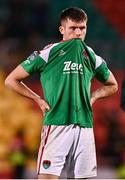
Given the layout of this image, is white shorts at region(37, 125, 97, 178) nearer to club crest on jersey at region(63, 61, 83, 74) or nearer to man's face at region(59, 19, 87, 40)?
club crest on jersey at region(63, 61, 83, 74)

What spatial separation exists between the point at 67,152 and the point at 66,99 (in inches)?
9.8

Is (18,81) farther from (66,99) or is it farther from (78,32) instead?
(78,32)

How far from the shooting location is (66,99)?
9.70 feet

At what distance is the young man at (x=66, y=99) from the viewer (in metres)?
2.95

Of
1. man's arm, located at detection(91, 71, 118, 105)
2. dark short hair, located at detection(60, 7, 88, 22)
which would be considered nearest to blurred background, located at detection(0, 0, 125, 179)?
man's arm, located at detection(91, 71, 118, 105)

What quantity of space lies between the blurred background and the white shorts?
3.33 m

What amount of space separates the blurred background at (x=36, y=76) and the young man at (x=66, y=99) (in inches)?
132

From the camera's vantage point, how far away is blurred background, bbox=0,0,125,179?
6750 mm

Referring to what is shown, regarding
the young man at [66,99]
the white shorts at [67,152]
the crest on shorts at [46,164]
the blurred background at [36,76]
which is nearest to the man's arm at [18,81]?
the young man at [66,99]

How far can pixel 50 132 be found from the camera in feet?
9.81

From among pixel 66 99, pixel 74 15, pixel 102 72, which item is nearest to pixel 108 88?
pixel 102 72

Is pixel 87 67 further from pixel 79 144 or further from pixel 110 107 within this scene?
pixel 110 107

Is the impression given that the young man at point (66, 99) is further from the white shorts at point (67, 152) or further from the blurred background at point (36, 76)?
the blurred background at point (36, 76)

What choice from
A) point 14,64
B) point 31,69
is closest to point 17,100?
point 14,64
